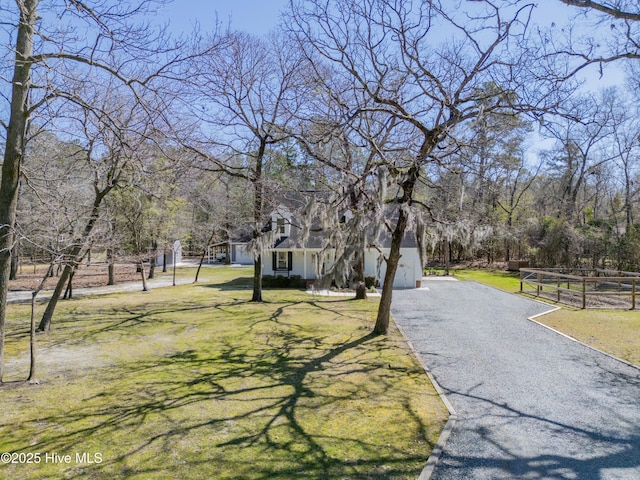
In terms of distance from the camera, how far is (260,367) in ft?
25.5

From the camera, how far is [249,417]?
550 cm

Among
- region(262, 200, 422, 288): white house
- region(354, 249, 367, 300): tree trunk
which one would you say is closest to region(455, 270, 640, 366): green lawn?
region(354, 249, 367, 300): tree trunk

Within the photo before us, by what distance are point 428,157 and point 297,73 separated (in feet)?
23.0

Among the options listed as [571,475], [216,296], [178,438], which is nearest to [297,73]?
[216,296]

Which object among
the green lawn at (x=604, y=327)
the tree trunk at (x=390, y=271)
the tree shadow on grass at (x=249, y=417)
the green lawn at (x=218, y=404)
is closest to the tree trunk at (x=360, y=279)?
the green lawn at (x=218, y=404)

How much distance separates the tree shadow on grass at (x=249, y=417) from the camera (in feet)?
14.1

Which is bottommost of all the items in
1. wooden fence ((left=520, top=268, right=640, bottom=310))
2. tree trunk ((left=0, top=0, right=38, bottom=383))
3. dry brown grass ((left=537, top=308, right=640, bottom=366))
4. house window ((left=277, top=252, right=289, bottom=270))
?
dry brown grass ((left=537, top=308, right=640, bottom=366))

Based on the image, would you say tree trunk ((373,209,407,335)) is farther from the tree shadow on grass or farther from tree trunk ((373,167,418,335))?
the tree shadow on grass

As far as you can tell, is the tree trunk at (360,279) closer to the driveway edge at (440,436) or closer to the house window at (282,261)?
the house window at (282,261)

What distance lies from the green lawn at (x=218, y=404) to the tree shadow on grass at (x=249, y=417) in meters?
0.02

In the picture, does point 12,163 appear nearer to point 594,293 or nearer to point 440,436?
point 440,436

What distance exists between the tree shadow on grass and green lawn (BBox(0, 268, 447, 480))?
0.02 m

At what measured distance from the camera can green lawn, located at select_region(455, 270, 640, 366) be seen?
347 inches

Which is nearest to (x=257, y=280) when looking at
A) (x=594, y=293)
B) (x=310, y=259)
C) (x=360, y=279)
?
(x=360, y=279)
